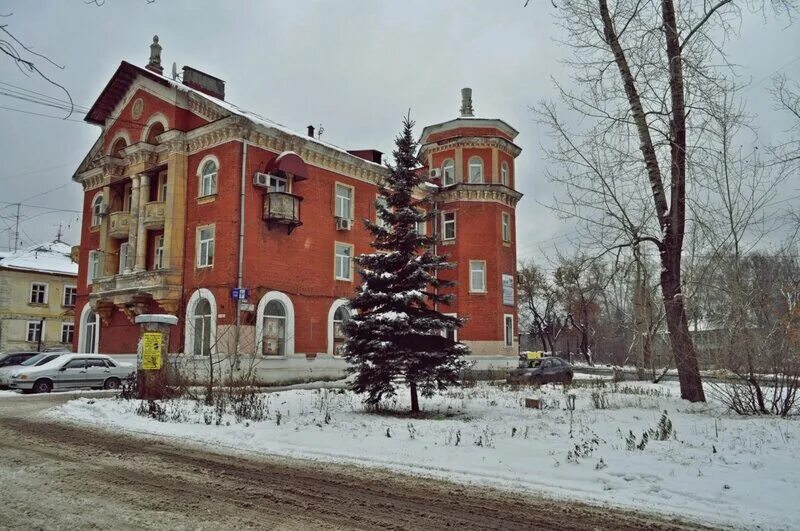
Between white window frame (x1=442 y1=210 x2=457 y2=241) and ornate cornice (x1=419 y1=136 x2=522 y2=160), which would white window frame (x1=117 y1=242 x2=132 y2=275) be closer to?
white window frame (x1=442 y1=210 x2=457 y2=241)

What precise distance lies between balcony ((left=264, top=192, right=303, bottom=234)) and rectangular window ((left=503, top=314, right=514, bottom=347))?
14.5 meters

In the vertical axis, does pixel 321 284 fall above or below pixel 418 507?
above

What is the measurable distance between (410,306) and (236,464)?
6062mm

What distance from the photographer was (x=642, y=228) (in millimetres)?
14867

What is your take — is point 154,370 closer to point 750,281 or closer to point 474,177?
point 750,281

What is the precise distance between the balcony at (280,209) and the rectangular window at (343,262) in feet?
11.5

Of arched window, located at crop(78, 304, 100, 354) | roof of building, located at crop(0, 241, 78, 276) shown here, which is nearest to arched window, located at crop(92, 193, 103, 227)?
arched window, located at crop(78, 304, 100, 354)

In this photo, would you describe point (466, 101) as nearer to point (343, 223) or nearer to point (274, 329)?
point (343, 223)

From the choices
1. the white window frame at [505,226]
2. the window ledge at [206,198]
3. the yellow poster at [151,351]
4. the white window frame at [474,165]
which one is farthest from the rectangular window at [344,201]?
the yellow poster at [151,351]

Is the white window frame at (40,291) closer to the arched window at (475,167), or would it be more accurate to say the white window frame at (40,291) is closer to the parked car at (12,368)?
the parked car at (12,368)

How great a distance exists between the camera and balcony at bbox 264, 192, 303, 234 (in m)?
24.6

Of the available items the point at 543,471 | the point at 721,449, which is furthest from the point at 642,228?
the point at 543,471

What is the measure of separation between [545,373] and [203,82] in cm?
2189

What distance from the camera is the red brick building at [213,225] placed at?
24266 mm
